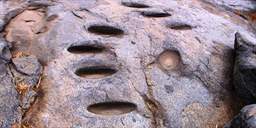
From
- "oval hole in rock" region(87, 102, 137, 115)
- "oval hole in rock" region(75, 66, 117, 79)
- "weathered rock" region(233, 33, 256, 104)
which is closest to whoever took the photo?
"oval hole in rock" region(87, 102, 137, 115)

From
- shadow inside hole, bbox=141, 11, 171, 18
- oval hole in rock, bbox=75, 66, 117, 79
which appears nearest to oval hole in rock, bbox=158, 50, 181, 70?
oval hole in rock, bbox=75, 66, 117, 79

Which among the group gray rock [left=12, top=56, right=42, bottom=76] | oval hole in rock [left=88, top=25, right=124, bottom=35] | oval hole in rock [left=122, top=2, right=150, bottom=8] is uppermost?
oval hole in rock [left=122, top=2, right=150, bottom=8]

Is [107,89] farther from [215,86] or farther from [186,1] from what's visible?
[186,1]

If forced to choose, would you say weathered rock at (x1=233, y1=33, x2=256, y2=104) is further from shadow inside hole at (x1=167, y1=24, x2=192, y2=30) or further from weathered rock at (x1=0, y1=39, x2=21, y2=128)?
weathered rock at (x1=0, y1=39, x2=21, y2=128)

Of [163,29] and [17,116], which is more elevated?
[163,29]

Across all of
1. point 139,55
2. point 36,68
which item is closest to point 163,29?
point 139,55
